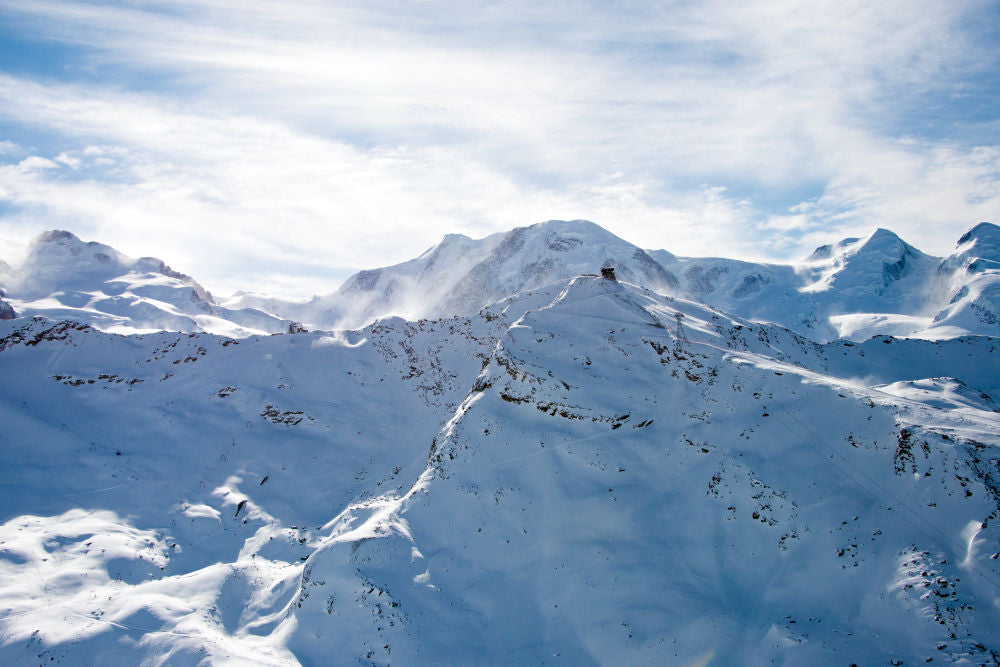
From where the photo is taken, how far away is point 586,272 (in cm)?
9825

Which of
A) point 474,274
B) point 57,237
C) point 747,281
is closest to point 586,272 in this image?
point 474,274

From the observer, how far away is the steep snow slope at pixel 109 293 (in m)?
96.6

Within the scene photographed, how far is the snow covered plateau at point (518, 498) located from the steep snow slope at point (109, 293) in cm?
6998

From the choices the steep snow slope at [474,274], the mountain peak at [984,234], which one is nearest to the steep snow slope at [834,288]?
the mountain peak at [984,234]

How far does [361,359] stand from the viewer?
38.9 metres

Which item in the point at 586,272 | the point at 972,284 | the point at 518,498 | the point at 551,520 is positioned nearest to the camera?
the point at 551,520

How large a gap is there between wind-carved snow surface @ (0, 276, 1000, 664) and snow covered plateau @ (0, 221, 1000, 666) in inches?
3.5

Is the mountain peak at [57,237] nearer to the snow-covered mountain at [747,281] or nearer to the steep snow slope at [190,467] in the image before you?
the snow-covered mountain at [747,281]

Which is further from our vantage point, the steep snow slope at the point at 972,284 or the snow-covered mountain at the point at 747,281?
the snow-covered mountain at the point at 747,281

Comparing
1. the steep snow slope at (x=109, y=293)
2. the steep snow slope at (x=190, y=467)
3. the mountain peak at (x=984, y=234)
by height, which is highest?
the mountain peak at (x=984, y=234)

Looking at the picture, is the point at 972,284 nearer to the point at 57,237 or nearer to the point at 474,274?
the point at 474,274

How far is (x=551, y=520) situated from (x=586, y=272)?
8390 cm

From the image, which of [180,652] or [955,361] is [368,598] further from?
[955,361]

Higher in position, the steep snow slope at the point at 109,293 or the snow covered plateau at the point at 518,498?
the snow covered plateau at the point at 518,498
